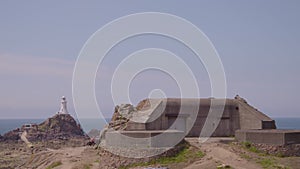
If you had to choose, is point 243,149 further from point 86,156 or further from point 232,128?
point 86,156

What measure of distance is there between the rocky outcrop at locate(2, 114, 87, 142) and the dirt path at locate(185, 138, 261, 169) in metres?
47.0

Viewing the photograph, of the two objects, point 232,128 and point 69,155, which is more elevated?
point 232,128

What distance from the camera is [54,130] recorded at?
231ft

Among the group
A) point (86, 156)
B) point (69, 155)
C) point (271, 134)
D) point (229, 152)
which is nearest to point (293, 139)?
point (271, 134)

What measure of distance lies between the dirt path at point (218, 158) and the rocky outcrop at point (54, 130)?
46956 mm

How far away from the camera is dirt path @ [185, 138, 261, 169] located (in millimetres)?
21141

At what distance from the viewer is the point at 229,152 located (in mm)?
22938

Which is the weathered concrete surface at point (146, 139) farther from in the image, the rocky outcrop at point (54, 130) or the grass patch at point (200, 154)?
the rocky outcrop at point (54, 130)

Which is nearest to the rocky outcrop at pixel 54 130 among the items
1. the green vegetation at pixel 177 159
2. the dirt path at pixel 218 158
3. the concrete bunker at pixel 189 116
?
the concrete bunker at pixel 189 116

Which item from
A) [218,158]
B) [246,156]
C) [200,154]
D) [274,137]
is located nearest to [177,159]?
[200,154]

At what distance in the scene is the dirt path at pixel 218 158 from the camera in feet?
69.4

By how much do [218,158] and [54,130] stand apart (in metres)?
51.7

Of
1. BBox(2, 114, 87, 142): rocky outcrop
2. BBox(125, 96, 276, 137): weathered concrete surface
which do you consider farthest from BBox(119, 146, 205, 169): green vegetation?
BBox(2, 114, 87, 142): rocky outcrop

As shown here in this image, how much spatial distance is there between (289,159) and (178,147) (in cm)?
545
